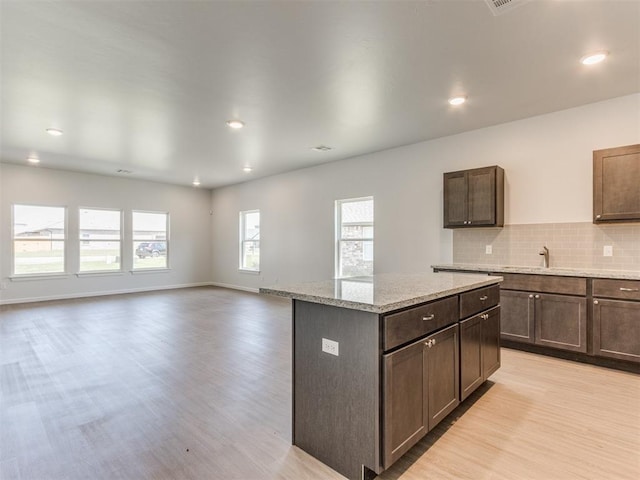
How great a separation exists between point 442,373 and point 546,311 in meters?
2.10

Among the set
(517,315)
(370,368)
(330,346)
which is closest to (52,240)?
(330,346)

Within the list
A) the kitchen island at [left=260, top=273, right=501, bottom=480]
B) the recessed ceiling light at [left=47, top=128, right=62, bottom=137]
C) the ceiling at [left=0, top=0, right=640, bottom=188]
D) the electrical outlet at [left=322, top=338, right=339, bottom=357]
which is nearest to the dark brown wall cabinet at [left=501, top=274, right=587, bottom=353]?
the kitchen island at [left=260, top=273, right=501, bottom=480]

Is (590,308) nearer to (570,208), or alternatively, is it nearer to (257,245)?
(570,208)

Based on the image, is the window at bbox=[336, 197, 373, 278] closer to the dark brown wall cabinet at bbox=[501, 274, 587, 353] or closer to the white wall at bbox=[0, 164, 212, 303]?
the dark brown wall cabinet at bbox=[501, 274, 587, 353]

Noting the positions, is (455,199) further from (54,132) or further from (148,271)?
(148,271)

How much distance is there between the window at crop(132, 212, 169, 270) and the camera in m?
8.31

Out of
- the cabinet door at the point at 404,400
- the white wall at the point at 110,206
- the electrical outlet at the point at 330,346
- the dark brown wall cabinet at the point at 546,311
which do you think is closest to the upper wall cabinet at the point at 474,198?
the dark brown wall cabinet at the point at 546,311

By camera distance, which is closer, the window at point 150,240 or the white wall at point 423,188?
the white wall at point 423,188

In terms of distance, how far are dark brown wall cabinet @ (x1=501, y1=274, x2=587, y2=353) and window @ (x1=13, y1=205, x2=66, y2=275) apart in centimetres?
837

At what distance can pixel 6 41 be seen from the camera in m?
2.55

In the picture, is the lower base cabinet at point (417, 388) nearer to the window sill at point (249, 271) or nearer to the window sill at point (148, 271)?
the window sill at point (249, 271)

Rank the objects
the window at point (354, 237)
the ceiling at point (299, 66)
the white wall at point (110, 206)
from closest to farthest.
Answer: the ceiling at point (299, 66)
the window at point (354, 237)
the white wall at point (110, 206)

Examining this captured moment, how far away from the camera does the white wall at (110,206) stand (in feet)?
21.7

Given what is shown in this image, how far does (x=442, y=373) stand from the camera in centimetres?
211
